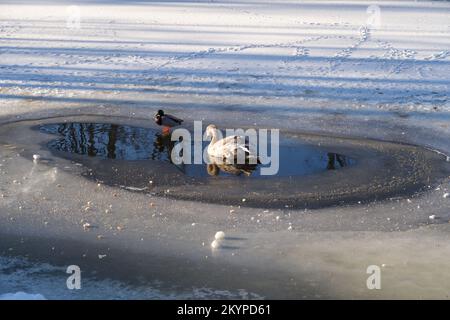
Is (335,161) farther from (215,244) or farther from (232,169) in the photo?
(215,244)

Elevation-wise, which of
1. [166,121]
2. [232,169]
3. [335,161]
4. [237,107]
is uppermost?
[237,107]

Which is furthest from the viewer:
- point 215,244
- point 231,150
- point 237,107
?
point 237,107

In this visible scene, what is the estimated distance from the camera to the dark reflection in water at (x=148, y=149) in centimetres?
949

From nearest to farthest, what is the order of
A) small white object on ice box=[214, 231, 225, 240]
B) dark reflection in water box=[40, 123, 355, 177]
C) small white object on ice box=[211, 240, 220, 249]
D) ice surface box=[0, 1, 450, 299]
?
ice surface box=[0, 1, 450, 299], small white object on ice box=[211, 240, 220, 249], small white object on ice box=[214, 231, 225, 240], dark reflection in water box=[40, 123, 355, 177]

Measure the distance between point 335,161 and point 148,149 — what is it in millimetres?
2800

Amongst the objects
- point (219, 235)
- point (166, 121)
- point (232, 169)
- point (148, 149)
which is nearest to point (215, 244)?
point (219, 235)

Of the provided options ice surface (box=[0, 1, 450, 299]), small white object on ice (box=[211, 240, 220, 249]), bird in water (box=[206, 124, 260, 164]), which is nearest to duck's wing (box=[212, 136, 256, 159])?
bird in water (box=[206, 124, 260, 164])

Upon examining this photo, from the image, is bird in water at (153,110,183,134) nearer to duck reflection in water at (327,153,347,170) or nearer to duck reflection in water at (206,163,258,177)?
duck reflection in water at (206,163,258,177)

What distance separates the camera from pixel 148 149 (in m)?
10.4

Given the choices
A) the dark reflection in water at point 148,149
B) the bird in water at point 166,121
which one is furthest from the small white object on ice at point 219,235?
the bird in water at point 166,121

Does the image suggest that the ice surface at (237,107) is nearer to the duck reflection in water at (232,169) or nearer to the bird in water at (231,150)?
the duck reflection in water at (232,169)

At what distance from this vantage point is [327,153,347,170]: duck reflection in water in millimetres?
9633
